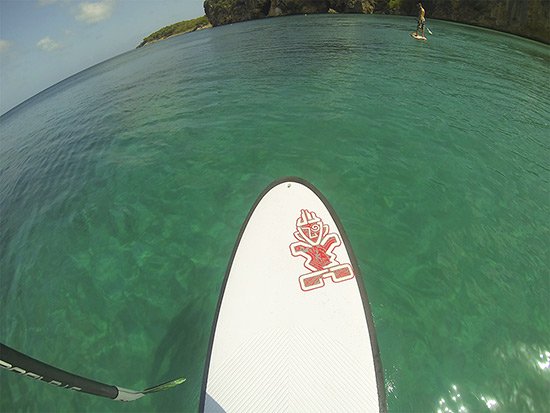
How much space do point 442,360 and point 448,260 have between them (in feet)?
8.01

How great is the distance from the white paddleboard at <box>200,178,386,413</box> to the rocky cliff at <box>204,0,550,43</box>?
3701cm

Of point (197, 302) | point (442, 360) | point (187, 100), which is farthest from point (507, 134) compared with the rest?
point (187, 100)

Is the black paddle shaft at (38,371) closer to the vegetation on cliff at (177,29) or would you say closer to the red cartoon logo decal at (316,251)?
the red cartoon logo decal at (316,251)

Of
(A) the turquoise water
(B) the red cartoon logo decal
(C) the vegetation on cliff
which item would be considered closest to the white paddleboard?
(B) the red cartoon logo decal

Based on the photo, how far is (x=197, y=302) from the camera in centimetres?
658

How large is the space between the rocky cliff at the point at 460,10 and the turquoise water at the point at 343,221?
18.2 m

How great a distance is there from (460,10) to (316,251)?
50310mm

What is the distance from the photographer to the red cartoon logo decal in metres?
6.09

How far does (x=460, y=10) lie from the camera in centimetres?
3944

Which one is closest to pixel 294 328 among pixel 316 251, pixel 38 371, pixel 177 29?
pixel 316 251

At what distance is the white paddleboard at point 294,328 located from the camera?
4.58 metres

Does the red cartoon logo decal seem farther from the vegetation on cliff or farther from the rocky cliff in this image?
the vegetation on cliff

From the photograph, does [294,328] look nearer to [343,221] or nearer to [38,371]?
[343,221]

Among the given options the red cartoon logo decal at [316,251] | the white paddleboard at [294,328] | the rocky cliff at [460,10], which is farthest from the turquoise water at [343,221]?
the rocky cliff at [460,10]
